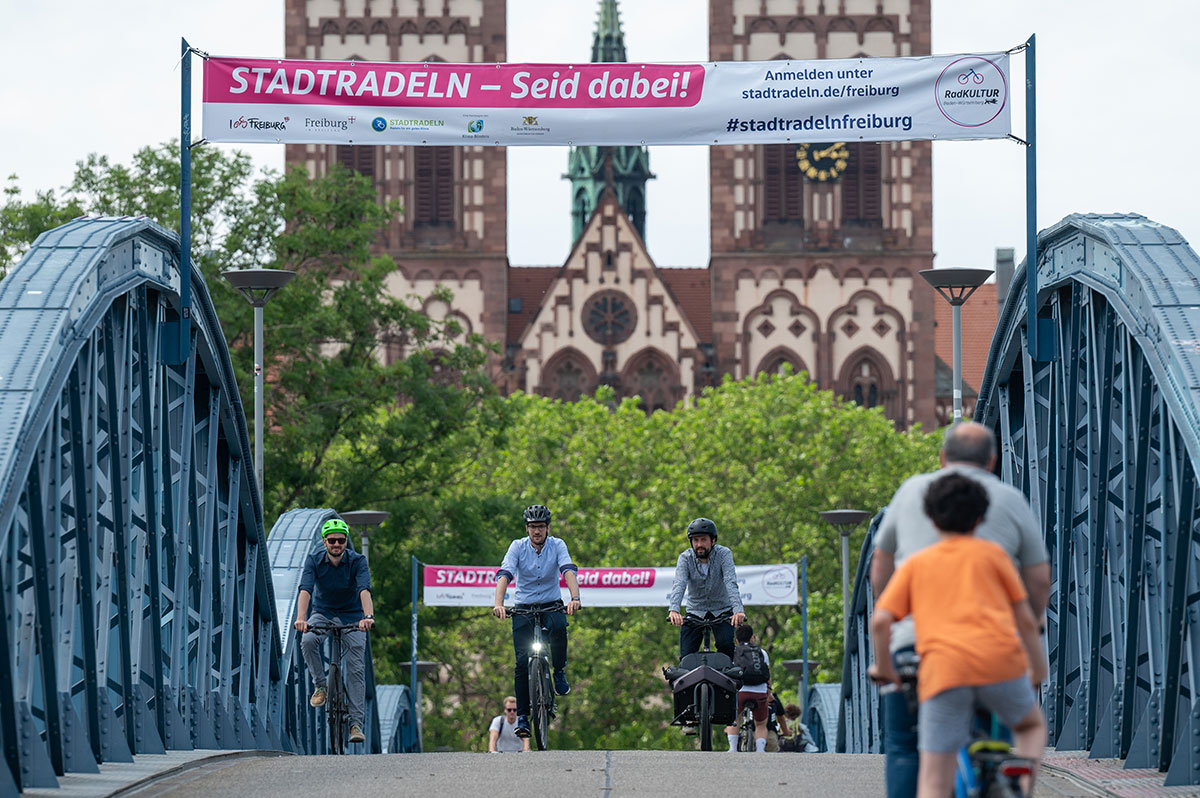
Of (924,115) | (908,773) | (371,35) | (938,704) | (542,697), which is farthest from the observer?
(371,35)

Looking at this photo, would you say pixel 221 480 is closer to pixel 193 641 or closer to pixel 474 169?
pixel 193 641

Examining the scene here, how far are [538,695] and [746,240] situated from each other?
47.3m

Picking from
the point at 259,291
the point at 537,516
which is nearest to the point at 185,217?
the point at 537,516

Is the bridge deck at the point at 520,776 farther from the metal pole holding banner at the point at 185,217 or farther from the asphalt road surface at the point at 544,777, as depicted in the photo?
the metal pole holding banner at the point at 185,217

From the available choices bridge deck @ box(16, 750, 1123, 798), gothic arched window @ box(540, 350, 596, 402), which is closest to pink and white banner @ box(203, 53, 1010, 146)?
bridge deck @ box(16, 750, 1123, 798)

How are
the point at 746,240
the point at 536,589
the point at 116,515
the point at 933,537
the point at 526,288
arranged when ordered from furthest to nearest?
the point at 526,288 → the point at 746,240 → the point at 536,589 → the point at 116,515 → the point at 933,537

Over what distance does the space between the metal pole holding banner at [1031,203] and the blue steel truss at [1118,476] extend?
7 cm

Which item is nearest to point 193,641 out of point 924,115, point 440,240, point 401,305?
point 924,115

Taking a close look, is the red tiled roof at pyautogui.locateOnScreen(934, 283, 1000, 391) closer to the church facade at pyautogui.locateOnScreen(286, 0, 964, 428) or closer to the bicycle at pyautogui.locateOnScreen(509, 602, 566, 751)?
the church facade at pyautogui.locateOnScreen(286, 0, 964, 428)

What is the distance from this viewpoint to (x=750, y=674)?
46.0 feet

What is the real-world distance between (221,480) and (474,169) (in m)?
45.2

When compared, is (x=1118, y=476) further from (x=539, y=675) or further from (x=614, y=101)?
(x=614, y=101)

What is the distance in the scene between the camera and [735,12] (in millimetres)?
59750

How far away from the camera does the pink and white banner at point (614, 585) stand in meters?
33.9
